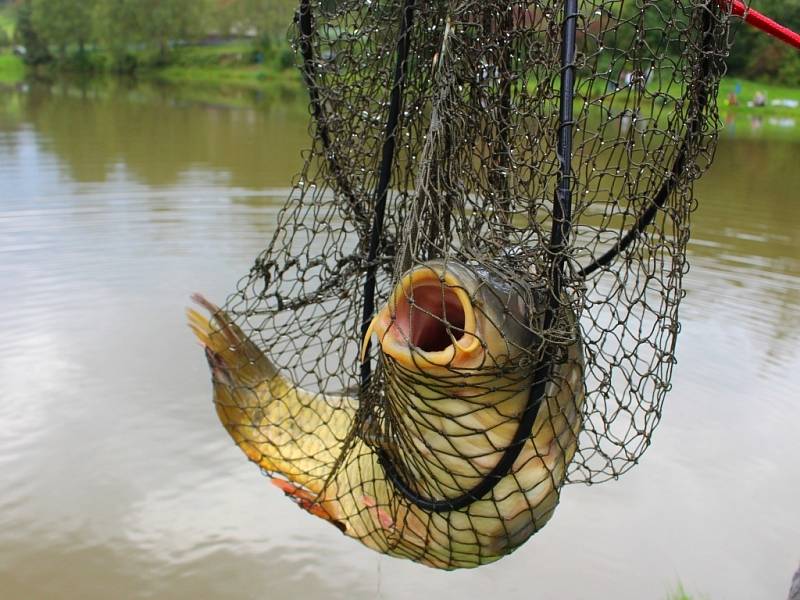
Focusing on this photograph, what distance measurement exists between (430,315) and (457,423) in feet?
0.95

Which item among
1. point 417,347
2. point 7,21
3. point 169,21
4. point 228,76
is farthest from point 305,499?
point 7,21

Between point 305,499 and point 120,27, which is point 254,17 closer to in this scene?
point 120,27

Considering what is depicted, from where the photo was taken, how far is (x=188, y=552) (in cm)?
334

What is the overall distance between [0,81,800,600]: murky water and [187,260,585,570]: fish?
3.85 feet

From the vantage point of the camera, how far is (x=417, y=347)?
171 cm

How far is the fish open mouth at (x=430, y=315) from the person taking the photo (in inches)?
66.1

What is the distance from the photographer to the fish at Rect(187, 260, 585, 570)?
5.52 ft

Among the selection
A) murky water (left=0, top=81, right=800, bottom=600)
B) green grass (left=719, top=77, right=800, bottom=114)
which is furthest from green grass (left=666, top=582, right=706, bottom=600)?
green grass (left=719, top=77, right=800, bottom=114)

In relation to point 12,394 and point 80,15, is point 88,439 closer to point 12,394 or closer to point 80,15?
point 12,394

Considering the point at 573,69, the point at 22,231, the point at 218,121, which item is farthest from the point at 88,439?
the point at 218,121

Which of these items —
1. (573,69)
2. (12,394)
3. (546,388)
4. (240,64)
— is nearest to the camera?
(573,69)

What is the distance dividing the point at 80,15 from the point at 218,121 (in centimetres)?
2719

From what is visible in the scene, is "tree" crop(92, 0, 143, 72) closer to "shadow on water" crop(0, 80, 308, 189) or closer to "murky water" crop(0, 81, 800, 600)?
"shadow on water" crop(0, 80, 308, 189)

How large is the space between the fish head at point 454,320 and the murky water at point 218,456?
179cm
